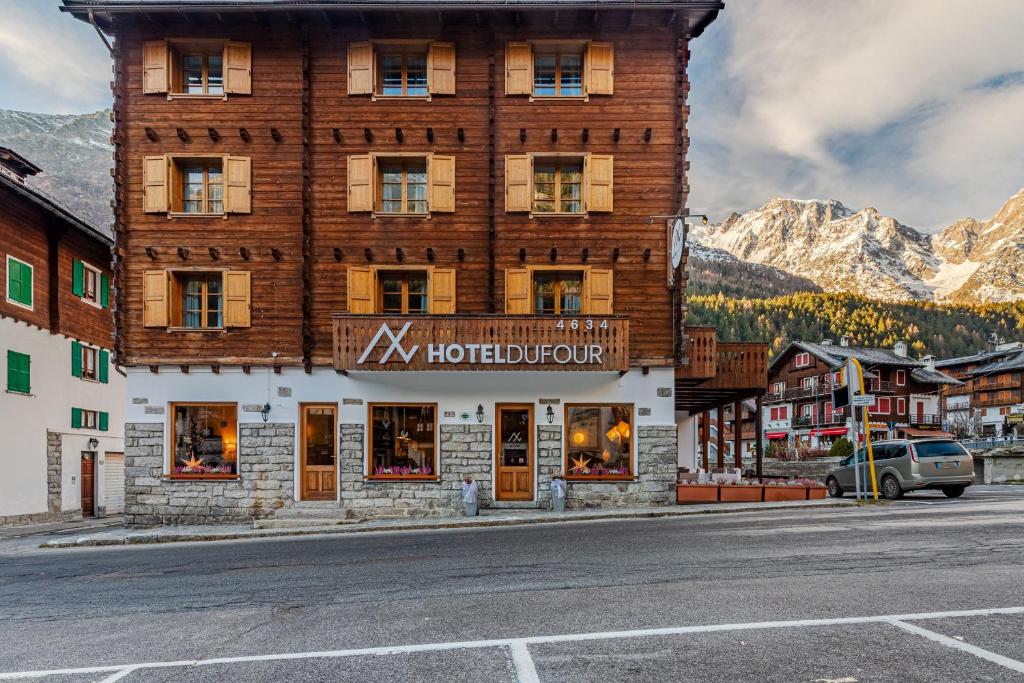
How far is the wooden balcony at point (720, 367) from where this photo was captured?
20.7 m

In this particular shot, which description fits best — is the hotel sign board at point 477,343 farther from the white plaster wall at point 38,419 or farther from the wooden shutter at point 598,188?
the white plaster wall at point 38,419

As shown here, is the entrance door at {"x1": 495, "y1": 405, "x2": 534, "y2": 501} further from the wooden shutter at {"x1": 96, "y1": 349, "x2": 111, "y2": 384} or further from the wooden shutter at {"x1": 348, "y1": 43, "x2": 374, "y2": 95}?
the wooden shutter at {"x1": 96, "y1": 349, "x2": 111, "y2": 384}

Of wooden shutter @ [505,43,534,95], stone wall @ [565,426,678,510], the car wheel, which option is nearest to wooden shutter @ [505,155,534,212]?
wooden shutter @ [505,43,534,95]

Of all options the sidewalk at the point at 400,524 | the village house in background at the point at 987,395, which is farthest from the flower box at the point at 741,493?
the village house in background at the point at 987,395

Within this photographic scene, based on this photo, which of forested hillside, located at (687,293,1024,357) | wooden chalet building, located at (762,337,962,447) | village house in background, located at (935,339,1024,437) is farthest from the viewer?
forested hillside, located at (687,293,1024,357)

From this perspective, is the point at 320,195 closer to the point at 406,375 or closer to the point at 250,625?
the point at 406,375

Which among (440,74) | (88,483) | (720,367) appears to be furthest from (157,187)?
(720,367)

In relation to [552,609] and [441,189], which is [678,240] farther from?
[552,609]

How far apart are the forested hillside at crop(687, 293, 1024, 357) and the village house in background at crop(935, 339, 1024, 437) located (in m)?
27.4

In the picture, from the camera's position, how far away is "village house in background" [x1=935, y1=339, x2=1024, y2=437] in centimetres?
9081

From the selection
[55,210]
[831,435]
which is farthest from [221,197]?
[831,435]

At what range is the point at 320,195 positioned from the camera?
67.5ft

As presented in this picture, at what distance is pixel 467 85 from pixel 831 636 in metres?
17.7

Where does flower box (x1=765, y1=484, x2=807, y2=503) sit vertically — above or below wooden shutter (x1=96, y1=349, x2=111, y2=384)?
below
